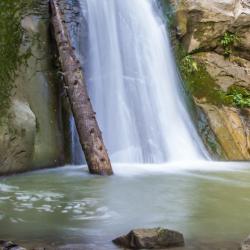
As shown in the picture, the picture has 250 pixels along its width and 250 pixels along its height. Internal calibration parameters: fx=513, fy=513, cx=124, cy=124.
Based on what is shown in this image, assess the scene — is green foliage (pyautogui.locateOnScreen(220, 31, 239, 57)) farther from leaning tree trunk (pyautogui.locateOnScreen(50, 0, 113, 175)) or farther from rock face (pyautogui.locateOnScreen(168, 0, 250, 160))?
leaning tree trunk (pyautogui.locateOnScreen(50, 0, 113, 175))

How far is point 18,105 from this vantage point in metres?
6.98

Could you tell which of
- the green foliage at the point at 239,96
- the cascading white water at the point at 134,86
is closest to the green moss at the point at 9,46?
the cascading white water at the point at 134,86

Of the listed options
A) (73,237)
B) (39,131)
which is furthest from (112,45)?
(73,237)

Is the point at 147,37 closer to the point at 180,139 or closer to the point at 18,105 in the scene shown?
the point at 180,139

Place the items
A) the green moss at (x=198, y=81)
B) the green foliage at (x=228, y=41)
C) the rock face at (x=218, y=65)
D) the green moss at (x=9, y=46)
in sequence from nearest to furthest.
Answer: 1. the green moss at (x=9, y=46)
2. the rock face at (x=218, y=65)
3. the green moss at (x=198, y=81)
4. the green foliage at (x=228, y=41)

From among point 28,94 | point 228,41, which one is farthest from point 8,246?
point 228,41

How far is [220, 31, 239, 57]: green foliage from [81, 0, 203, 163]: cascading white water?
1347 millimetres

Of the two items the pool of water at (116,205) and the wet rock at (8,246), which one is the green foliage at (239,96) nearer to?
the pool of water at (116,205)

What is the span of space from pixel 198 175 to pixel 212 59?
4.71 m

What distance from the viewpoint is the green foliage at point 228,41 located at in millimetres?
11422

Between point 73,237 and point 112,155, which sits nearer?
point 73,237

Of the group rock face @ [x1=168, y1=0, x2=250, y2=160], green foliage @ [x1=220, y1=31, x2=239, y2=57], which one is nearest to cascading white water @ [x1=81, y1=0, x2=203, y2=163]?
rock face @ [x1=168, y1=0, x2=250, y2=160]

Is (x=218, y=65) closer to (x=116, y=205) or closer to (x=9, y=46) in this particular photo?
(x=9, y=46)

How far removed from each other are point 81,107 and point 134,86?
8.67 ft
